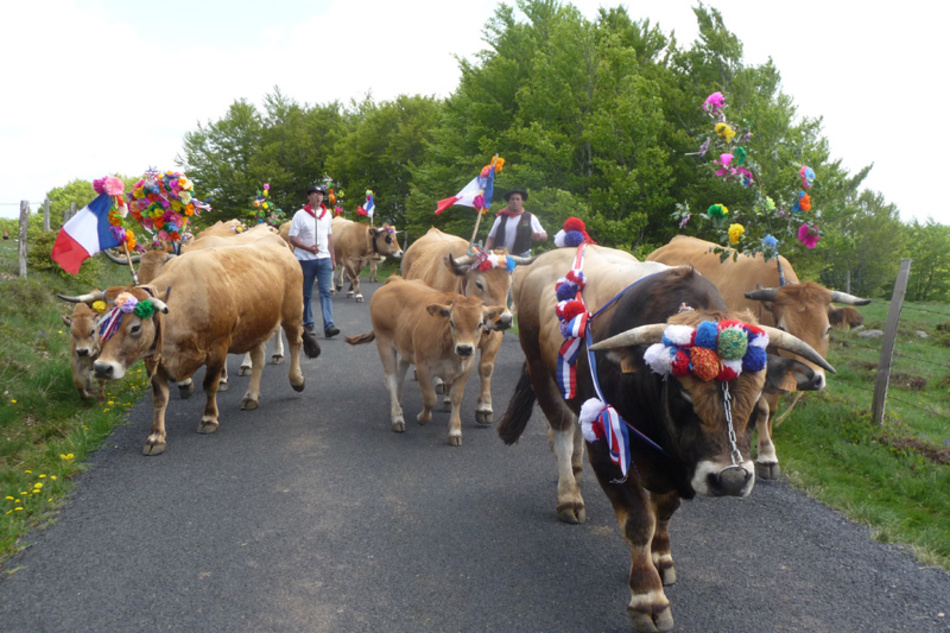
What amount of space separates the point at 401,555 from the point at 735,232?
4.55 meters

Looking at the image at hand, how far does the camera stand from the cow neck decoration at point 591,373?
9.91ft

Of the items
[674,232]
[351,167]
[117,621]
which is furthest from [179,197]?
[351,167]

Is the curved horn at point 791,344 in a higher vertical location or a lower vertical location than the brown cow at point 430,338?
higher

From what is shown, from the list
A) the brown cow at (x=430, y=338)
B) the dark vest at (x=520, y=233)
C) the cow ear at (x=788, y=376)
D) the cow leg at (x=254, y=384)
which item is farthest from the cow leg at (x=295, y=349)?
the cow ear at (x=788, y=376)

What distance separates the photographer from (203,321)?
6.11m

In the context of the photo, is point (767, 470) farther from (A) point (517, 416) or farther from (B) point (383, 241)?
(B) point (383, 241)

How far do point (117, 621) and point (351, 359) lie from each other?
6691 millimetres

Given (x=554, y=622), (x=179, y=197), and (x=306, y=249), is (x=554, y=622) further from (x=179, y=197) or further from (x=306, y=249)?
(x=306, y=249)

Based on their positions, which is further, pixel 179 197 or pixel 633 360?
pixel 179 197

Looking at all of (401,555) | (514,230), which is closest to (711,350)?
(401,555)

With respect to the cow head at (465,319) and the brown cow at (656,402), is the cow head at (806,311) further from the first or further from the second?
the cow head at (465,319)

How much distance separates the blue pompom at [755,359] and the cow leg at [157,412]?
516 cm

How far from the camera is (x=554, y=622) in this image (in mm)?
3264

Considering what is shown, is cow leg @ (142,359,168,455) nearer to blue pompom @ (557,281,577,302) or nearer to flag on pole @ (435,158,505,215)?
blue pompom @ (557,281,577,302)
